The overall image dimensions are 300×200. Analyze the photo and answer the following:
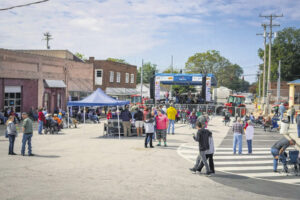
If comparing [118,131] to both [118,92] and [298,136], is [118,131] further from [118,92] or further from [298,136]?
[118,92]

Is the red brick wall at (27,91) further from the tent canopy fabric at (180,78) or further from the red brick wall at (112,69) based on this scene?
the red brick wall at (112,69)

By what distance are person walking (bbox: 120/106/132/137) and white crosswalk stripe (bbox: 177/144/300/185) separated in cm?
388

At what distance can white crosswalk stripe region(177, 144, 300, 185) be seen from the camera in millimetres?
10016

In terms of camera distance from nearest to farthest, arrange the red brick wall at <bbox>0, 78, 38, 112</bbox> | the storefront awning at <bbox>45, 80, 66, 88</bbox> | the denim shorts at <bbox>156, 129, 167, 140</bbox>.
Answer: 1. the denim shorts at <bbox>156, 129, 167, 140</bbox>
2. the red brick wall at <bbox>0, 78, 38, 112</bbox>
3. the storefront awning at <bbox>45, 80, 66, 88</bbox>

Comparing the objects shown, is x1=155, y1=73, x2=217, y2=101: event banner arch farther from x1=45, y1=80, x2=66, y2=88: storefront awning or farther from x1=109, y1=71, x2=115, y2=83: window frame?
x1=109, y1=71, x2=115, y2=83: window frame

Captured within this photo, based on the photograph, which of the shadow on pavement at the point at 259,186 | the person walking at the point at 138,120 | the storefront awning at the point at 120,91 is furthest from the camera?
the storefront awning at the point at 120,91

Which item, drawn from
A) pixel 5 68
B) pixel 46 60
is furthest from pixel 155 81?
pixel 5 68

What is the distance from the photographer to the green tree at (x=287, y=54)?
65.7 meters

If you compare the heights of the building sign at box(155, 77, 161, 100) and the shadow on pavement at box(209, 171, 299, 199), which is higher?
the building sign at box(155, 77, 161, 100)

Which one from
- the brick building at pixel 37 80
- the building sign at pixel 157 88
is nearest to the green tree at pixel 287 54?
the building sign at pixel 157 88

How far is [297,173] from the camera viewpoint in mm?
10289

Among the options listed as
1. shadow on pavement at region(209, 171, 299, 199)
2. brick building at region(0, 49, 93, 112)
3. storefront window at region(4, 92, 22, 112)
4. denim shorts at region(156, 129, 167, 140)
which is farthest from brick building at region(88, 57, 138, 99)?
shadow on pavement at region(209, 171, 299, 199)

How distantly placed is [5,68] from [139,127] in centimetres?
1455

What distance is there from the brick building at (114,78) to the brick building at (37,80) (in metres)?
5.39
